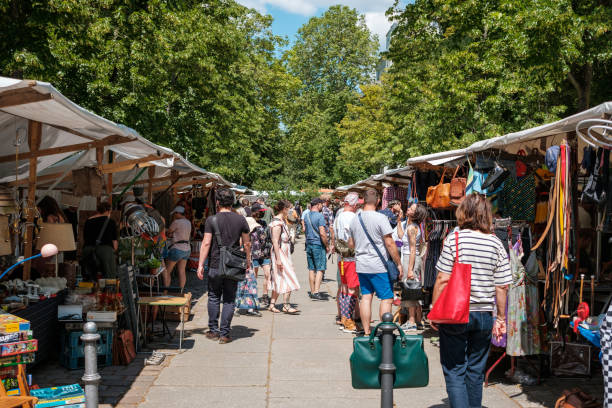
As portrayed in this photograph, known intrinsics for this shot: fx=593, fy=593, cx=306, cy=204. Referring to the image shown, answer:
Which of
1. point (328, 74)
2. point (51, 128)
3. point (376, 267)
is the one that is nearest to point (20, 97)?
point (51, 128)

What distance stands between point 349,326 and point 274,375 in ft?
8.36

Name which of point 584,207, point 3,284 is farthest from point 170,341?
point 584,207

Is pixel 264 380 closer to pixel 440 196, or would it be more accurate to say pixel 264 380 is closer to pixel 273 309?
pixel 440 196

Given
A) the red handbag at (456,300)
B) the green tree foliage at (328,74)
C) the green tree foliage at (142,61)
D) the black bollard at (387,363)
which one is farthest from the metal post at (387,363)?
the green tree foliage at (328,74)

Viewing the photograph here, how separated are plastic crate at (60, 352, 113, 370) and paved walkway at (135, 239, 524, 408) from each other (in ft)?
2.12

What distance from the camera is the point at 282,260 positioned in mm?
10047

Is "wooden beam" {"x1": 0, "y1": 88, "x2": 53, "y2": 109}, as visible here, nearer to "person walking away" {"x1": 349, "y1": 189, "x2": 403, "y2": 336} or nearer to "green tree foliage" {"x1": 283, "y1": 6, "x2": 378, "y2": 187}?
"person walking away" {"x1": 349, "y1": 189, "x2": 403, "y2": 336}

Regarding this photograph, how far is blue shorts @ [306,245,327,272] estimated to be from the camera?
36.8ft

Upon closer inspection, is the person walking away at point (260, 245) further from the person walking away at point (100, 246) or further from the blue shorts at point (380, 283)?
the blue shorts at point (380, 283)

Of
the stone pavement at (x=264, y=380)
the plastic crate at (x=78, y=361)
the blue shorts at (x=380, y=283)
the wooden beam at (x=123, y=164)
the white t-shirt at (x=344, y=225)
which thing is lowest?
the stone pavement at (x=264, y=380)

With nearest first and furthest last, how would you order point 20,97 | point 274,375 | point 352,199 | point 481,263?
1. point 481,263
2. point 20,97
3. point 274,375
4. point 352,199

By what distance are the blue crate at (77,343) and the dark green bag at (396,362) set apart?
142 inches

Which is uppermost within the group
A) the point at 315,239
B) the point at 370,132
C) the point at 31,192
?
the point at 370,132

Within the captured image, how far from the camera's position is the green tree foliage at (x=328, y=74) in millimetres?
51688
